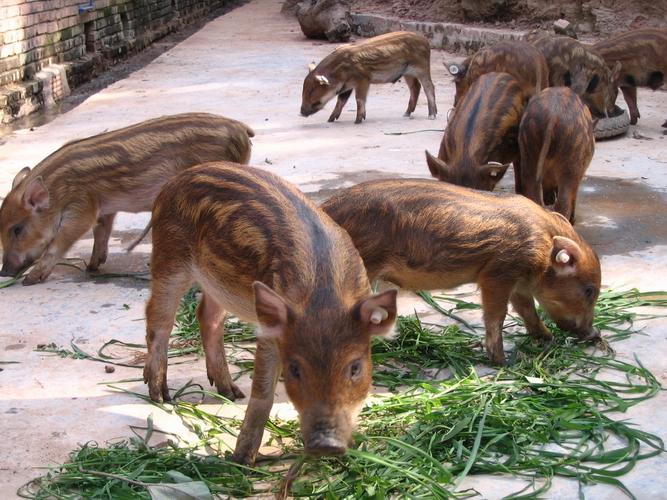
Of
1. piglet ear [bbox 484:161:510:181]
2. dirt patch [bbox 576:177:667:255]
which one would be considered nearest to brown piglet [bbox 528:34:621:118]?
dirt patch [bbox 576:177:667:255]

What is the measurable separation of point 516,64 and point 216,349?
528 cm

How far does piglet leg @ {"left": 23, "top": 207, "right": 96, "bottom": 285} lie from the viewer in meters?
6.24

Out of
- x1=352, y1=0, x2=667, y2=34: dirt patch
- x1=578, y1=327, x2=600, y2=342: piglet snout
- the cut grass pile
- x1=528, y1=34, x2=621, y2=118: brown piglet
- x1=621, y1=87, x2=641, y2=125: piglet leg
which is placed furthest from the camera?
x1=352, y1=0, x2=667, y2=34: dirt patch

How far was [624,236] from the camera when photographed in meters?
6.62

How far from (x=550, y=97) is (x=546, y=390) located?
10.4 ft

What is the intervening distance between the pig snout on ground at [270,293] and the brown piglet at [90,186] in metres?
2.00

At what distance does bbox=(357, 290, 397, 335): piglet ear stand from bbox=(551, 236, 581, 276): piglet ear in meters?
1.53

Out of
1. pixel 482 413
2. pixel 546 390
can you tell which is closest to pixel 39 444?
pixel 482 413

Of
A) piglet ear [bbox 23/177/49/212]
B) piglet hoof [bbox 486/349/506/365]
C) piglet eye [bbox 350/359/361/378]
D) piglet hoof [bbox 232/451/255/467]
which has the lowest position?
piglet hoof [bbox 486/349/506/365]

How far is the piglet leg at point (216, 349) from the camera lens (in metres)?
4.44

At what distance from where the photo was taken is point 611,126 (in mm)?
9633

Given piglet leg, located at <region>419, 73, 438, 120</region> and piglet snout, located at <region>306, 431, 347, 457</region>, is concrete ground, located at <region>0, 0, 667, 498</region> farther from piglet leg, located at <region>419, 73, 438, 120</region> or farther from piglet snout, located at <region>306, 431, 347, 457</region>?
piglet snout, located at <region>306, 431, 347, 457</region>

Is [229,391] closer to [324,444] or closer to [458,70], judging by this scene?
[324,444]

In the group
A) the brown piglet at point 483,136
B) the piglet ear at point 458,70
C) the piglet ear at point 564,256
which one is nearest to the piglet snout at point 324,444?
the piglet ear at point 564,256
